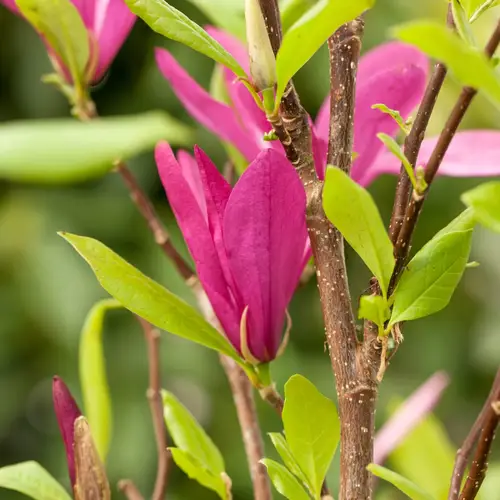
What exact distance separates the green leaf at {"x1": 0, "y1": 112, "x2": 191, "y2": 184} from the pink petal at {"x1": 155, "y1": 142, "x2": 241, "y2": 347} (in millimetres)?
139

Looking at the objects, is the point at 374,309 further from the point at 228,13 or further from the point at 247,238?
the point at 228,13

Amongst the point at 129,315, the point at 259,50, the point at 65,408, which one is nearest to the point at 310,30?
the point at 259,50

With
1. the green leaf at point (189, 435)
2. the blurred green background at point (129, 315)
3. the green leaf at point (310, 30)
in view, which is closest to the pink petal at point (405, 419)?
the green leaf at point (189, 435)

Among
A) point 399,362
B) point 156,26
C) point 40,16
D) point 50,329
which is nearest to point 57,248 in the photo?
point 50,329

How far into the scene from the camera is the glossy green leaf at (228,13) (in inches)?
13.5

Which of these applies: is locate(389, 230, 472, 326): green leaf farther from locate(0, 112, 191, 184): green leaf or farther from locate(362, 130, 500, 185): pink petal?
locate(0, 112, 191, 184): green leaf

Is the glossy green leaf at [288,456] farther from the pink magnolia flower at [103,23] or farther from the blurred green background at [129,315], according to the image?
the blurred green background at [129,315]

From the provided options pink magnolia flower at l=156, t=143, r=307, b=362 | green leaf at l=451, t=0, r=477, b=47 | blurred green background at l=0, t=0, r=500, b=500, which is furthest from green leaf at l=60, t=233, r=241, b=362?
blurred green background at l=0, t=0, r=500, b=500

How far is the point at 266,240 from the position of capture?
214mm

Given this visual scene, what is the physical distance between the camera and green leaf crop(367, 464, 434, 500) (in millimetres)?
176

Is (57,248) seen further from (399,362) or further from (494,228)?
(494,228)

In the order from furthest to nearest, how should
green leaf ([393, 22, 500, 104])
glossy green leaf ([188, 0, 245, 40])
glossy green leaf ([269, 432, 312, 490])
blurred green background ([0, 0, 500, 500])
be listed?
blurred green background ([0, 0, 500, 500]) < glossy green leaf ([188, 0, 245, 40]) < glossy green leaf ([269, 432, 312, 490]) < green leaf ([393, 22, 500, 104])

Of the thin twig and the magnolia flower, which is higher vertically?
the magnolia flower

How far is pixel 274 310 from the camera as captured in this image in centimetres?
23
